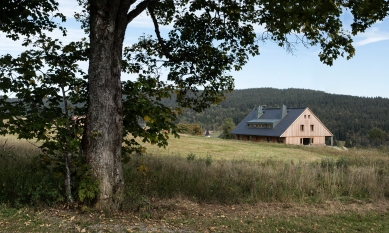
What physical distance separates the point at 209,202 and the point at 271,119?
211ft

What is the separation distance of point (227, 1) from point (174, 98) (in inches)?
159

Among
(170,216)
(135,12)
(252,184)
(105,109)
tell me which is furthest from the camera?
(252,184)

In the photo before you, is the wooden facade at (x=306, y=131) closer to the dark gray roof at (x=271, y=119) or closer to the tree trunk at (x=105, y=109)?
the dark gray roof at (x=271, y=119)

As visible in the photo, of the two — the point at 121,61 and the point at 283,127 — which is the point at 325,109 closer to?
the point at 283,127

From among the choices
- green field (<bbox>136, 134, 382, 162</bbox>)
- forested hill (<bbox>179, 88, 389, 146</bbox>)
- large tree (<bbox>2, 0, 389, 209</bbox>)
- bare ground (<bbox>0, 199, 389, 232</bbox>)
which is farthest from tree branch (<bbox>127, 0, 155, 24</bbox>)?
forested hill (<bbox>179, 88, 389, 146</bbox>)

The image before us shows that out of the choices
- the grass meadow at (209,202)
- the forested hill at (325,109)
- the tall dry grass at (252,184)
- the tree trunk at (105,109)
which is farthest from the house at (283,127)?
the tree trunk at (105,109)

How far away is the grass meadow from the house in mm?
55871

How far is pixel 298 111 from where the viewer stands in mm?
70000

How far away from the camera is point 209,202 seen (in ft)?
30.6

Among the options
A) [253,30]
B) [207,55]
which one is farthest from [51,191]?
[253,30]

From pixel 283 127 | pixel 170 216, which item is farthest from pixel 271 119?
pixel 170 216

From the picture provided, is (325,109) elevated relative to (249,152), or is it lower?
elevated

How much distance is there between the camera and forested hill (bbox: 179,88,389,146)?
121406 millimetres

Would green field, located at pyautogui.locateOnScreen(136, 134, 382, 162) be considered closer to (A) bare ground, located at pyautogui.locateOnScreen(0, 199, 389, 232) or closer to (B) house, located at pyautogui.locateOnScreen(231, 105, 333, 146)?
(A) bare ground, located at pyautogui.locateOnScreen(0, 199, 389, 232)
